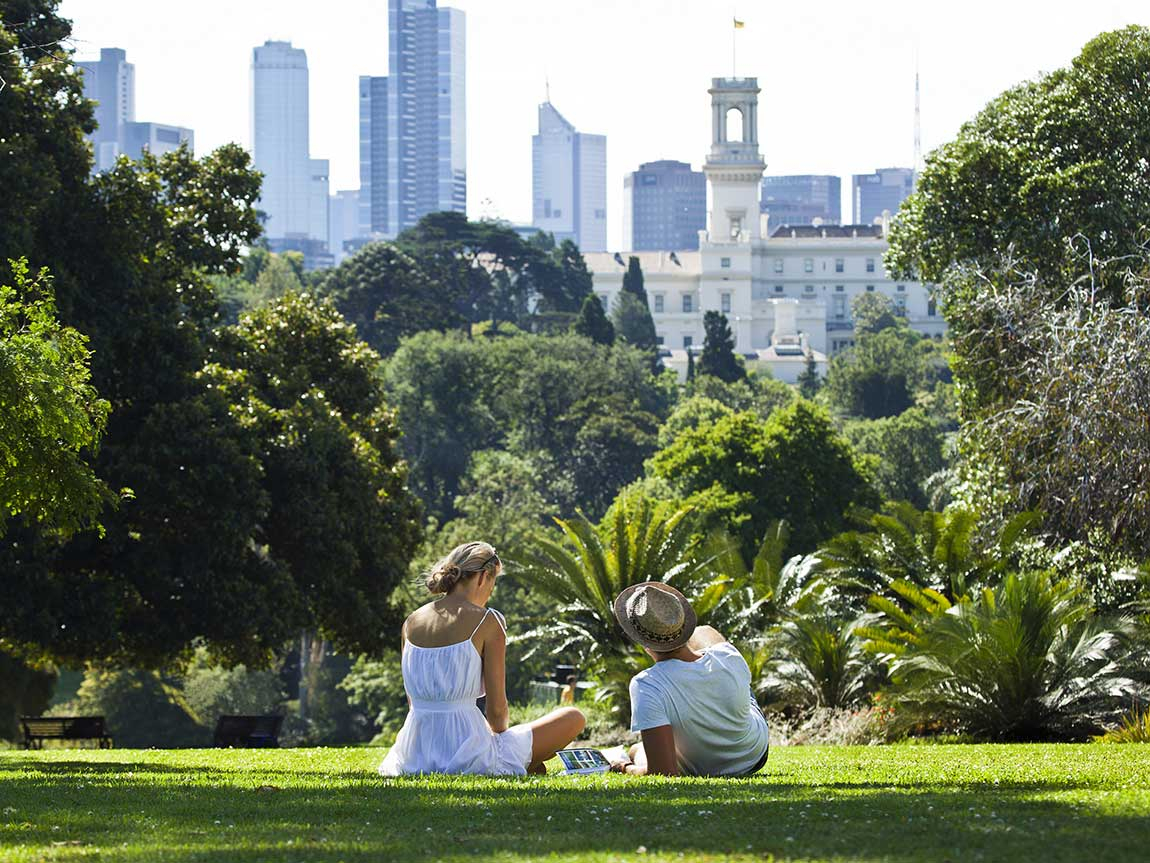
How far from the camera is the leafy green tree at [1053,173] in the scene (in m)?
26.0

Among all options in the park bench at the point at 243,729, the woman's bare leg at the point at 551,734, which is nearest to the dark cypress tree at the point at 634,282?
the park bench at the point at 243,729

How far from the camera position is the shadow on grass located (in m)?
5.79

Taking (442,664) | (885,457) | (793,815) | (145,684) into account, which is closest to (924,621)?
(442,664)

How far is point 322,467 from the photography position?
21969mm

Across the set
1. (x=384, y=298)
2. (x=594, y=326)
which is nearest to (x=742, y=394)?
(x=594, y=326)

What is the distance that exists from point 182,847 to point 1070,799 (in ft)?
11.2

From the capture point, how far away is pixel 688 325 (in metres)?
180

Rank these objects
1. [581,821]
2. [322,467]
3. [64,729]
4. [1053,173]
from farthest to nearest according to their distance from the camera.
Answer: [1053,173] → [322,467] → [64,729] → [581,821]

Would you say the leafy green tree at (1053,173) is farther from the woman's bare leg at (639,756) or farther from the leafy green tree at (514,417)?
the leafy green tree at (514,417)

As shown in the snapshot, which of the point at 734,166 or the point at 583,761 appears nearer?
the point at 583,761

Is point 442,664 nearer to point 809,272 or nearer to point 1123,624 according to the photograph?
point 1123,624

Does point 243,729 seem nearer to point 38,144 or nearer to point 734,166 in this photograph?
point 38,144

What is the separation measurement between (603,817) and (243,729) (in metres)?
12.6

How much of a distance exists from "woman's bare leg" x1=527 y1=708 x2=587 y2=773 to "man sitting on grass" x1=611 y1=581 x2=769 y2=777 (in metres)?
0.41
